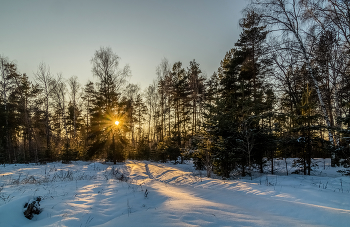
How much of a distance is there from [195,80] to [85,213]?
67.3 ft

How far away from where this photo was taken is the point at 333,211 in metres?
3.52

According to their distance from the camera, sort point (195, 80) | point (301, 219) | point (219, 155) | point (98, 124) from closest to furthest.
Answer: point (301, 219) < point (219, 155) < point (98, 124) < point (195, 80)

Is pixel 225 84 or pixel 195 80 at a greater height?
pixel 195 80

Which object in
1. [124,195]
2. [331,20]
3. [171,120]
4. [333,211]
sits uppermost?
[331,20]

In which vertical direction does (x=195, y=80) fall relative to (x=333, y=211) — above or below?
above

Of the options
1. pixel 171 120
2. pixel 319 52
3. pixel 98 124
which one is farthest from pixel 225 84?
pixel 98 124

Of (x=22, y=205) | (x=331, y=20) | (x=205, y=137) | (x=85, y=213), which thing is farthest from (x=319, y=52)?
(x=22, y=205)

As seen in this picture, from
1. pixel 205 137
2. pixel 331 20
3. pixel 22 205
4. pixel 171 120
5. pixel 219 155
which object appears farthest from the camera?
pixel 171 120

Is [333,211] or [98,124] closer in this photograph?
[333,211]

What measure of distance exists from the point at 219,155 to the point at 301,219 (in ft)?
18.2

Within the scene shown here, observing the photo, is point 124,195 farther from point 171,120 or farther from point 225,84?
point 171,120

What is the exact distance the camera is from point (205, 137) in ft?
31.2

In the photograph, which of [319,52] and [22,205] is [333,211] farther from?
[319,52]

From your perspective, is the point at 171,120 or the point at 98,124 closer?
the point at 98,124
